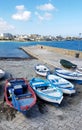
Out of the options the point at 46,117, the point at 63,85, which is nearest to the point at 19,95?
the point at 46,117

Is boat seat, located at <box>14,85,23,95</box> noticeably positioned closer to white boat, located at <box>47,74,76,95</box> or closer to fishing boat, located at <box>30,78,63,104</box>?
fishing boat, located at <box>30,78,63,104</box>

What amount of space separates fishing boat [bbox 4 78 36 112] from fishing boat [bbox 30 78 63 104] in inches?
18.9

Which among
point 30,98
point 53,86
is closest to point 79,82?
point 53,86

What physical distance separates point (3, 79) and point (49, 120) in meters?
7.49

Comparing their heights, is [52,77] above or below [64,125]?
above

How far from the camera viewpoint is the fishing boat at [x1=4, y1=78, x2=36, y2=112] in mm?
8812

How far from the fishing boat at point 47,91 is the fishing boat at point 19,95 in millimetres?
481

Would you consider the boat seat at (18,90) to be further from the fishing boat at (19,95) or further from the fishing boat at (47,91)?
the fishing boat at (47,91)

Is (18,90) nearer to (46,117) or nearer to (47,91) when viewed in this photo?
(47,91)

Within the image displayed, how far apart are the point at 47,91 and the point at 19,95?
1854 mm

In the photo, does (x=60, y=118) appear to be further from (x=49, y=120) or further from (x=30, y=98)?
(x=30, y=98)

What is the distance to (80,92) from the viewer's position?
1217cm

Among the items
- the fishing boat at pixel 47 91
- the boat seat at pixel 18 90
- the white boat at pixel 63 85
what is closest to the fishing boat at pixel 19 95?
the boat seat at pixel 18 90

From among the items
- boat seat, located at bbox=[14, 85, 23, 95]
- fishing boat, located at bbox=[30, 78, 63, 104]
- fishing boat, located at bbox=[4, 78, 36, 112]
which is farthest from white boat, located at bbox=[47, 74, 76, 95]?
boat seat, located at bbox=[14, 85, 23, 95]
